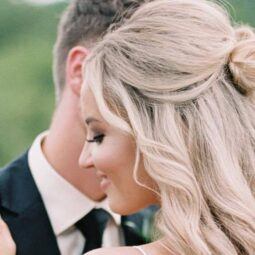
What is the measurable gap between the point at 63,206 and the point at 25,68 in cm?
702

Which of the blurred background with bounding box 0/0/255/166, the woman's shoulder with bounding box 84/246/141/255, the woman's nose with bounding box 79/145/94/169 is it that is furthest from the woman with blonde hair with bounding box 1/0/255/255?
the blurred background with bounding box 0/0/255/166

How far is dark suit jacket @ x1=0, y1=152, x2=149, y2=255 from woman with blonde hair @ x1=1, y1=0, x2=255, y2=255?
2.06ft

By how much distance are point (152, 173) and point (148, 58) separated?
0.25 metres

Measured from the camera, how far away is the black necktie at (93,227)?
302cm

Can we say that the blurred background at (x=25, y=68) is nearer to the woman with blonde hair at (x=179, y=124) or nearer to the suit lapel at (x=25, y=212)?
the suit lapel at (x=25, y=212)

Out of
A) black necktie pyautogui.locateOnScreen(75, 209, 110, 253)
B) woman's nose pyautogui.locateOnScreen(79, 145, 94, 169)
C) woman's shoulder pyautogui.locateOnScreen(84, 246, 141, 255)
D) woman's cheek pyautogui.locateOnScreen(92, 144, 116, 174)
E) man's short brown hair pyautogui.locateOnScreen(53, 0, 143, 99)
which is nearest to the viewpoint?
woman's shoulder pyautogui.locateOnScreen(84, 246, 141, 255)

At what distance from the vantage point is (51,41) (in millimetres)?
9789

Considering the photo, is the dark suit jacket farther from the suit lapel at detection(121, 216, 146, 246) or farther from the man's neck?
the suit lapel at detection(121, 216, 146, 246)

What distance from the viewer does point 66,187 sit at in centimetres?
307

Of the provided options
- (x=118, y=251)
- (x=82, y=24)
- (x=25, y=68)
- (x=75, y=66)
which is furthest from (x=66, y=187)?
(x=25, y=68)

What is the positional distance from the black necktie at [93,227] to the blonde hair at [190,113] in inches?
32.4

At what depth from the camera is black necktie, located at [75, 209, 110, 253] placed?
9.91 ft

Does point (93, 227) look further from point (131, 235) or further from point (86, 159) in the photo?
point (86, 159)

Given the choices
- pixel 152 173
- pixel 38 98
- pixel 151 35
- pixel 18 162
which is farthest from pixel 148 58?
pixel 38 98
